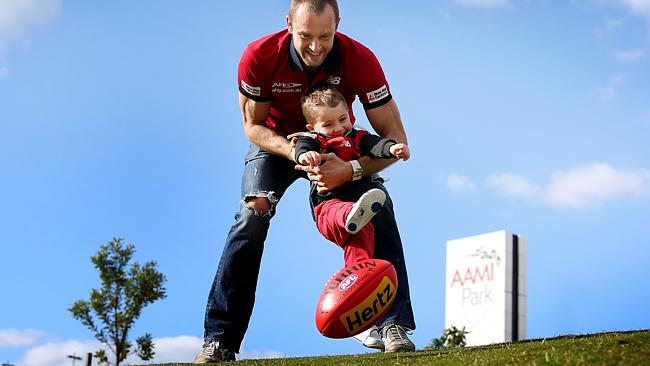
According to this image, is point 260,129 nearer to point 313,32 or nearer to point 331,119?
point 331,119

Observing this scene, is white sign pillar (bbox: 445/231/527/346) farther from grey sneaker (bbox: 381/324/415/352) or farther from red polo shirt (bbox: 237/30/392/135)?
red polo shirt (bbox: 237/30/392/135)

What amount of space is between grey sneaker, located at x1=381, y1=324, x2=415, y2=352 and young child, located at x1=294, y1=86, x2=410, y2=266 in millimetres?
867

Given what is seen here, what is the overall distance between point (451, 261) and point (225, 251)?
34.3m

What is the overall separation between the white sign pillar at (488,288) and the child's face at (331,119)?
30.9m

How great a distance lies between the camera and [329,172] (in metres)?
5.52

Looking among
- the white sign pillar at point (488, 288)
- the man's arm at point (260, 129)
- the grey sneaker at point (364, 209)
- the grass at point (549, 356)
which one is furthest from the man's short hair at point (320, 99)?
the white sign pillar at point (488, 288)

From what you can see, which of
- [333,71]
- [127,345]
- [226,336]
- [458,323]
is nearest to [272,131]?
[333,71]

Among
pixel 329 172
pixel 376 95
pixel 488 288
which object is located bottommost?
pixel 329 172

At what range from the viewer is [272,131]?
6.15m

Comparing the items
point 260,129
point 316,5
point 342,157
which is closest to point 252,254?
point 260,129

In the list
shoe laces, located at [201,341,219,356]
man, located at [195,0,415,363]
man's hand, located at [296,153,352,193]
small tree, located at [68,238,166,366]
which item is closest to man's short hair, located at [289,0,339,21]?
man, located at [195,0,415,363]

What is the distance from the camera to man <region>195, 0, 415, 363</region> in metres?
6.04

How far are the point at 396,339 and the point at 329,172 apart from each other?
1.45m

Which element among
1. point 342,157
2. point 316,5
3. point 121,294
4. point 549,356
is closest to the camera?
point 549,356
